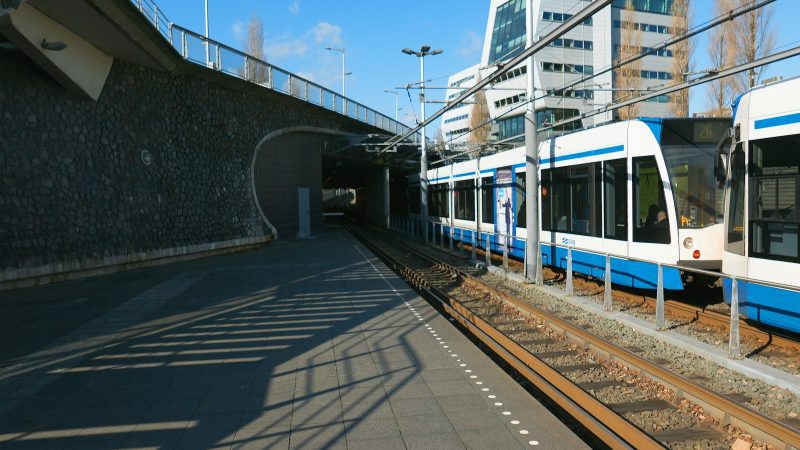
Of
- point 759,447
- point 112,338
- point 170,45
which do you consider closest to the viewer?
point 759,447

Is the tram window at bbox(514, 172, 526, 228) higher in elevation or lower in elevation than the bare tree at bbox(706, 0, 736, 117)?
lower

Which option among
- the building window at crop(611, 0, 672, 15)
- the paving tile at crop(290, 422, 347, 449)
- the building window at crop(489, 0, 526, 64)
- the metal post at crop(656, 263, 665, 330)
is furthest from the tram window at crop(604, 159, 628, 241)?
the building window at crop(611, 0, 672, 15)

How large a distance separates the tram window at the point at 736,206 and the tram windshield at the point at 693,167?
1496 mm

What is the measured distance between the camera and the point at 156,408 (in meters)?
5.52

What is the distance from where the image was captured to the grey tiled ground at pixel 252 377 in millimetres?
4840

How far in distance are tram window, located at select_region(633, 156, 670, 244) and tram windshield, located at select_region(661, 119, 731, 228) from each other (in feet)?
0.75

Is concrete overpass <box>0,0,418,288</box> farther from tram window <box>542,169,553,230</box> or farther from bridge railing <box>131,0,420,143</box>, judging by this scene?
tram window <box>542,169,553,230</box>

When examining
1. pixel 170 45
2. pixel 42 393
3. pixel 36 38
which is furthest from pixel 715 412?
pixel 170 45

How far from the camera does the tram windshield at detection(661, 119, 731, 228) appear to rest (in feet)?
30.7

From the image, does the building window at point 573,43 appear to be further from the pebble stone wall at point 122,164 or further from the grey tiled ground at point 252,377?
the grey tiled ground at point 252,377

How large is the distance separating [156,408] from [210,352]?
6.77ft

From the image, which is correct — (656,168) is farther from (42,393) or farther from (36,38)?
(36,38)

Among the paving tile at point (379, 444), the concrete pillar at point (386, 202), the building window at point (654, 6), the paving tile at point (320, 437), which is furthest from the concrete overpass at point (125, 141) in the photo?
the building window at point (654, 6)

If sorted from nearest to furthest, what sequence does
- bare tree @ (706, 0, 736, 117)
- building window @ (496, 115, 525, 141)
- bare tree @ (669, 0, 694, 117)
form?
bare tree @ (706, 0, 736, 117) → bare tree @ (669, 0, 694, 117) → building window @ (496, 115, 525, 141)
